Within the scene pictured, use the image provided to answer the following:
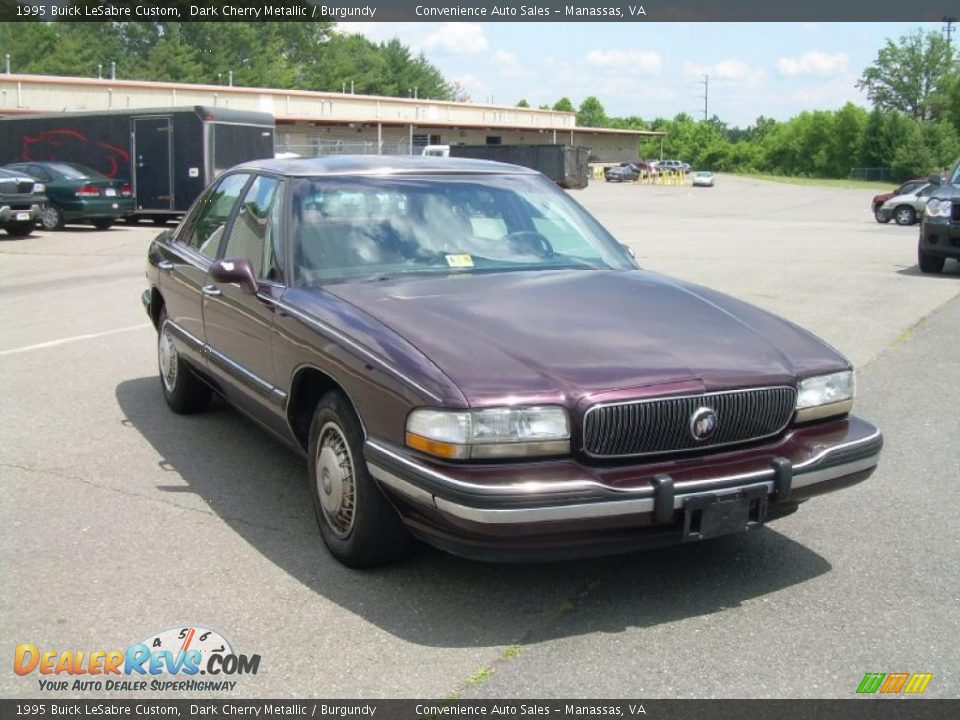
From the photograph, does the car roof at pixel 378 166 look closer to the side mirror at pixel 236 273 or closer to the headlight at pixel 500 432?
the side mirror at pixel 236 273

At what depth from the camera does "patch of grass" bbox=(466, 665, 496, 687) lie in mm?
3355

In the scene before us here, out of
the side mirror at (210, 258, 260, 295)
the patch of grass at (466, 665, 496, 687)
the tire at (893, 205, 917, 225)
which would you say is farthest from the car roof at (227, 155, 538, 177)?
the tire at (893, 205, 917, 225)

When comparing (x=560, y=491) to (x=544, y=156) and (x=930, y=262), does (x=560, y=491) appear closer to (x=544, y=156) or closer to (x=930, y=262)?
(x=930, y=262)

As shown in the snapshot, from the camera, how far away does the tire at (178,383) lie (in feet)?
21.7

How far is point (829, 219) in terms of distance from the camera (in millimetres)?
38344

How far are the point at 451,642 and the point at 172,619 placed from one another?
1.01 meters

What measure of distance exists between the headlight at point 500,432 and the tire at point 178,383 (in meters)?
3.26

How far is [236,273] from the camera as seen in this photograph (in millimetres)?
4980

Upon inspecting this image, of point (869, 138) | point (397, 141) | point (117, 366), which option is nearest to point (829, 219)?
point (397, 141)

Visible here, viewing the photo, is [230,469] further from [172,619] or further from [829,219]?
[829,219]

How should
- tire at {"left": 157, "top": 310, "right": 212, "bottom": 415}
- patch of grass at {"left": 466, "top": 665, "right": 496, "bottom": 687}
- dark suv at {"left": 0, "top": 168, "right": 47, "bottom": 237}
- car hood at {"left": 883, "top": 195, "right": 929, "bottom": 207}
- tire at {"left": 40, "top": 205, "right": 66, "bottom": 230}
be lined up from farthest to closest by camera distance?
car hood at {"left": 883, "top": 195, "right": 929, "bottom": 207}, tire at {"left": 40, "top": 205, "right": 66, "bottom": 230}, dark suv at {"left": 0, "top": 168, "right": 47, "bottom": 237}, tire at {"left": 157, "top": 310, "right": 212, "bottom": 415}, patch of grass at {"left": 466, "top": 665, "right": 496, "bottom": 687}

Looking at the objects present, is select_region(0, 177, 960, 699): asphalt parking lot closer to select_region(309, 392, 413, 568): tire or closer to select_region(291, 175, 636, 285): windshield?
select_region(309, 392, 413, 568): tire

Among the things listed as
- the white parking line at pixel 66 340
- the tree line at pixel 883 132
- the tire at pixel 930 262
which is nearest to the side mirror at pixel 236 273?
the white parking line at pixel 66 340

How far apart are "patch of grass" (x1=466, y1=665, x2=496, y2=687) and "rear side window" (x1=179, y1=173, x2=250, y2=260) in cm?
327
